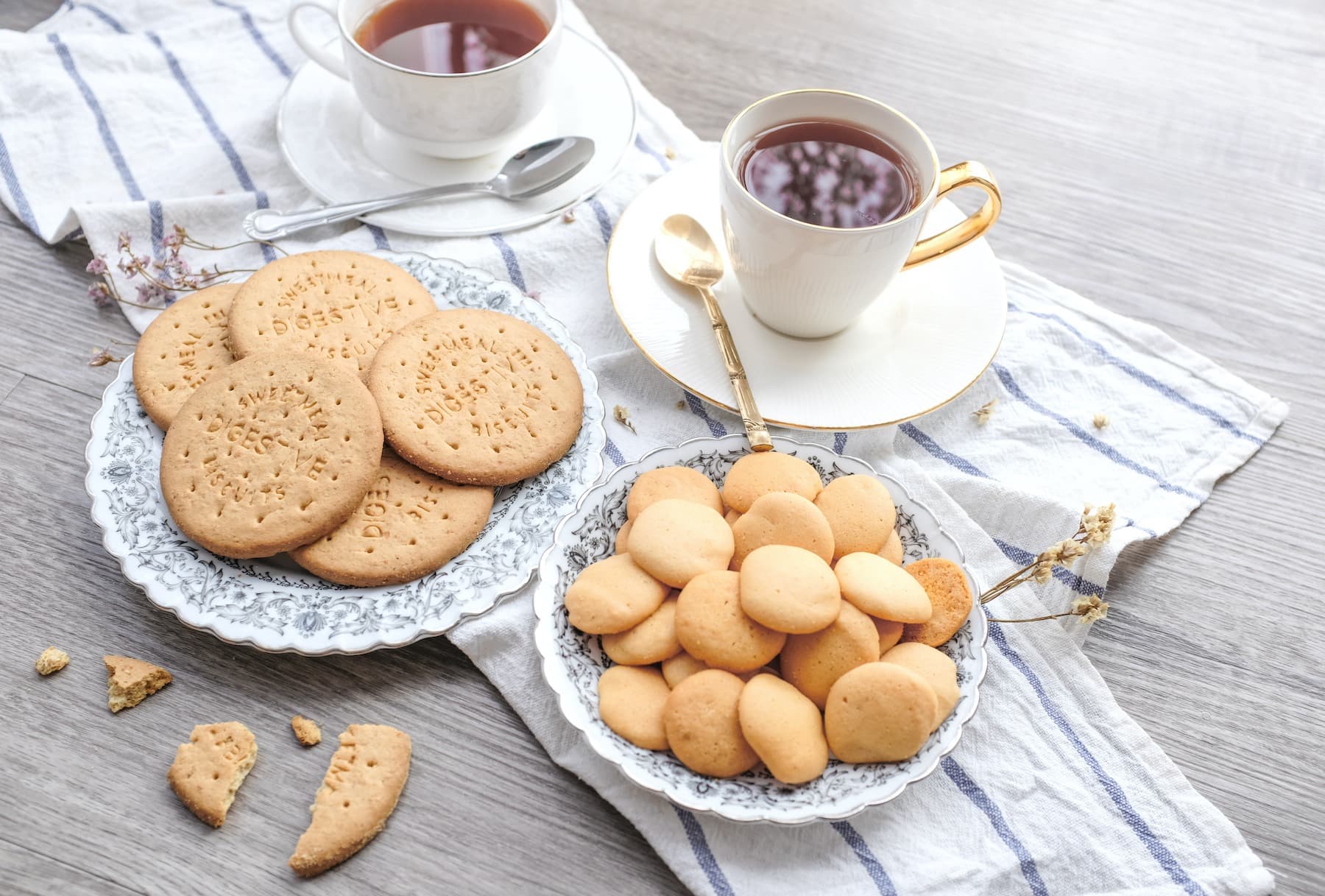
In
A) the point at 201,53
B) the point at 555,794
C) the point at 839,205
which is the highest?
the point at 839,205

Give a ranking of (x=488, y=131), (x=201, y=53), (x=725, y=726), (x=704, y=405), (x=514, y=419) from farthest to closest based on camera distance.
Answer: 1. (x=201, y=53)
2. (x=488, y=131)
3. (x=704, y=405)
4. (x=514, y=419)
5. (x=725, y=726)

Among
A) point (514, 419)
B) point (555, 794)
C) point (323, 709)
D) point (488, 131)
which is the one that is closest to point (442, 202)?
point (488, 131)

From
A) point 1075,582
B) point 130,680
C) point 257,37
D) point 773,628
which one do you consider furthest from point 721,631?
point 257,37

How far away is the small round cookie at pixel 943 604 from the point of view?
3.30 feet

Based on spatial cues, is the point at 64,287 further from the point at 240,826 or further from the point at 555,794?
the point at 555,794

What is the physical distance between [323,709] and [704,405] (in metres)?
0.59

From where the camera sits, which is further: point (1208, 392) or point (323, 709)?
point (1208, 392)

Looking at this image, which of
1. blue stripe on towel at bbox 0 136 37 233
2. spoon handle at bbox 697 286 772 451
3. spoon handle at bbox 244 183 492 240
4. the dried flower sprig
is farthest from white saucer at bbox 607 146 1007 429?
blue stripe on towel at bbox 0 136 37 233

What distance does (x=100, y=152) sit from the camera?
1.48m

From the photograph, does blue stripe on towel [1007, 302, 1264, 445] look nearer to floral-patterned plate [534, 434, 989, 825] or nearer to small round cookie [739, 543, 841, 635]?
floral-patterned plate [534, 434, 989, 825]

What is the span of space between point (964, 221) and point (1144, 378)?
347 millimetres

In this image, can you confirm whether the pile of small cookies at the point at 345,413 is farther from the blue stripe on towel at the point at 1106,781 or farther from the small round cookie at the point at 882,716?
the blue stripe on towel at the point at 1106,781

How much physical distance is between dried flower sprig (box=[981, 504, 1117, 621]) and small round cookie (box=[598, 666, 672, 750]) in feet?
1.26

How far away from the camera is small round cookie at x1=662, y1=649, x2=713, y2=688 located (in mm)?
974
